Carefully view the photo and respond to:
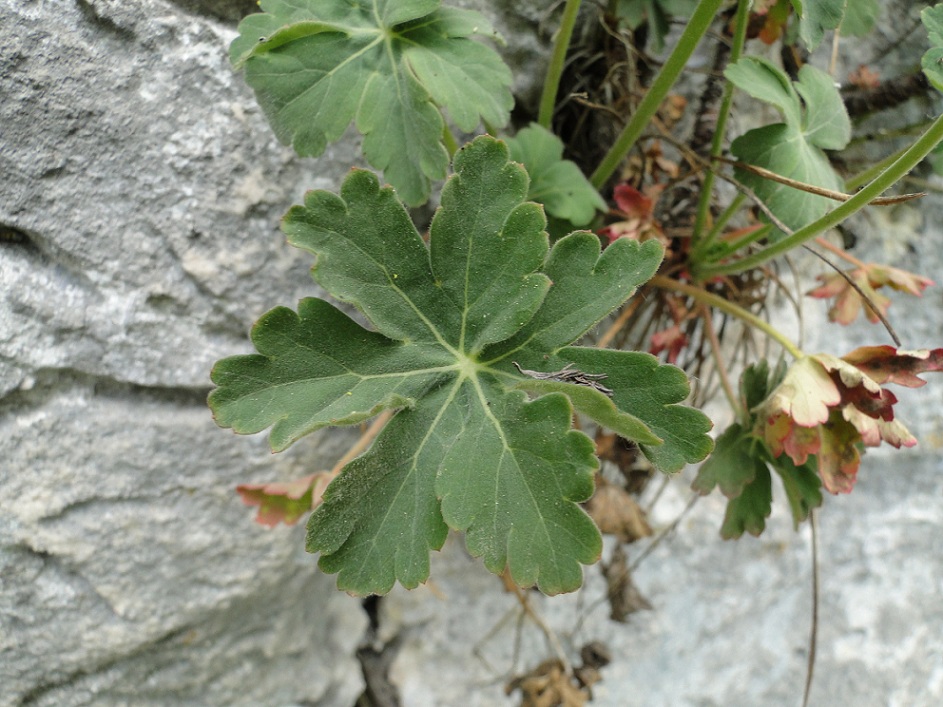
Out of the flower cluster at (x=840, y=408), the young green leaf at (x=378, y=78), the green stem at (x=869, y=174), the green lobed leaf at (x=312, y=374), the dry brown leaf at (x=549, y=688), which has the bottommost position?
the dry brown leaf at (x=549, y=688)

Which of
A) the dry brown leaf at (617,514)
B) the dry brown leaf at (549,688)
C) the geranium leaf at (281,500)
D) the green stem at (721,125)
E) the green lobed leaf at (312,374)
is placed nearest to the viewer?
the green lobed leaf at (312,374)

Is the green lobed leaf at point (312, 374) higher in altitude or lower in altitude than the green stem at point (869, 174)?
lower

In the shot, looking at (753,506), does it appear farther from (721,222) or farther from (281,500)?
(281,500)

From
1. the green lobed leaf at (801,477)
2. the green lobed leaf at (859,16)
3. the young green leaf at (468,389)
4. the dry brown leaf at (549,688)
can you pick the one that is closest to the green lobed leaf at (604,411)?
the young green leaf at (468,389)

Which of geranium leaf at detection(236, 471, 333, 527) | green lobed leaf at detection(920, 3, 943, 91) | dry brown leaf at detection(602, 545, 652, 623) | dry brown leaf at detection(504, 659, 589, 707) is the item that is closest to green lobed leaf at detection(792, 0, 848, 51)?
green lobed leaf at detection(920, 3, 943, 91)

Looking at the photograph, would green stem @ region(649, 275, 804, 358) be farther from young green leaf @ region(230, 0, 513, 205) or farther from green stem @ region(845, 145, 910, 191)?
young green leaf @ region(230, 0, 513, 205)

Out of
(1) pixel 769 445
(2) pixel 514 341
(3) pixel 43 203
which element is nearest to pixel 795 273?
(1) pixel 769 445

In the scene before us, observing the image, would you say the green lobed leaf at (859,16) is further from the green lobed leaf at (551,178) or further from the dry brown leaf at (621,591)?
the dry brown leaf at (621,591)
